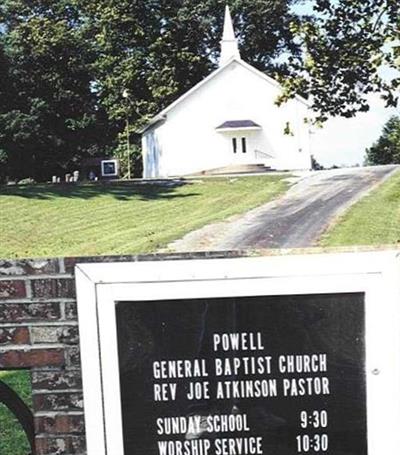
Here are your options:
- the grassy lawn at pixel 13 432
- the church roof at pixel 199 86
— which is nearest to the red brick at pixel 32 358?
the grassy lawn at pixel 13 432

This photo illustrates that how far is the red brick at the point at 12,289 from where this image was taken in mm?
2225

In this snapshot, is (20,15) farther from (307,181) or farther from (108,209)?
(307,181)

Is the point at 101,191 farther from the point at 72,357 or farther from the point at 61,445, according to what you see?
the point at 61,445

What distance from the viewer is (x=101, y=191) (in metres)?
3.26

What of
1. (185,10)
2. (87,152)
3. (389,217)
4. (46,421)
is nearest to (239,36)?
(185,10)

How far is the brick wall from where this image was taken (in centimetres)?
221

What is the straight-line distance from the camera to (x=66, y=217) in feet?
10.2

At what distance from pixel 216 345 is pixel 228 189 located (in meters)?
1.25

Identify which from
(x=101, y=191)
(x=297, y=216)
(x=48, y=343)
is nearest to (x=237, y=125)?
(x=297, y=216)

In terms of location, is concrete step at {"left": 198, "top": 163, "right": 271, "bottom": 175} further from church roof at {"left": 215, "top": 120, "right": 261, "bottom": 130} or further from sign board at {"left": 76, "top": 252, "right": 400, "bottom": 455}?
sign board at {"left": 76, "top": 252, "right": 400, "bottom": 455}

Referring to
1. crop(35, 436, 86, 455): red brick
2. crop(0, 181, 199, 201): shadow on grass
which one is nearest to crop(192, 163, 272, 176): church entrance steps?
crop(0, 181, 199, 201): shadow on grass

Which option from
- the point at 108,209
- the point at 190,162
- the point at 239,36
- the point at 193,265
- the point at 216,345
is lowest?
the point at 216,345

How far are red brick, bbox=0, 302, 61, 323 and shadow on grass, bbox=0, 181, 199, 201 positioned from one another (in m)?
1.04

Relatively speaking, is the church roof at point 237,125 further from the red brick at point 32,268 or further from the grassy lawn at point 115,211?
the red brick at point 32,268
